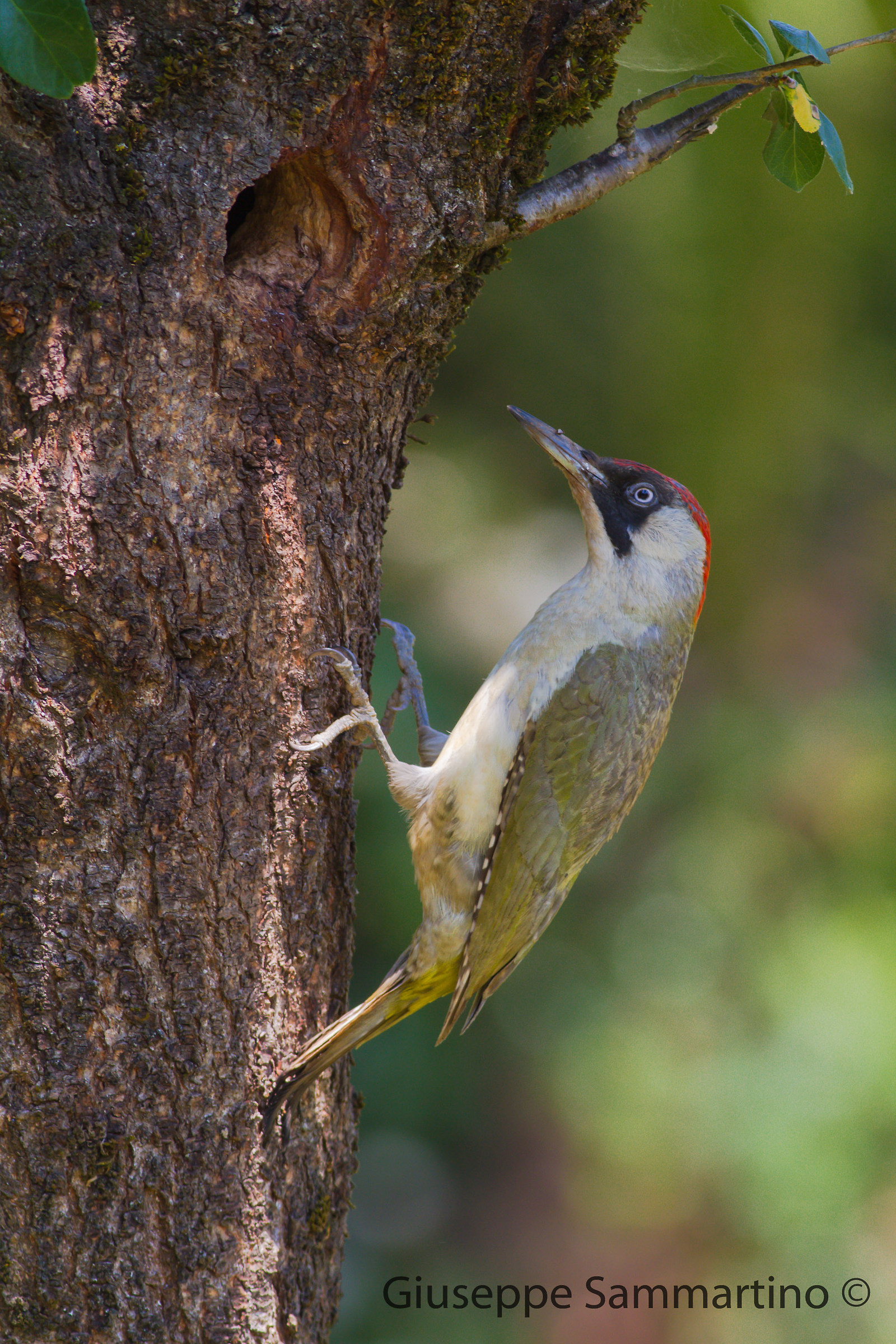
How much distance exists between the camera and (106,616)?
1625 mm

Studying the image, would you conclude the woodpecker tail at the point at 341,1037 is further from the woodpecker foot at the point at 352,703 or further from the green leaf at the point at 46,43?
the green leaf at the point at 46,43

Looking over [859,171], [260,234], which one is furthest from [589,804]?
[859,171]

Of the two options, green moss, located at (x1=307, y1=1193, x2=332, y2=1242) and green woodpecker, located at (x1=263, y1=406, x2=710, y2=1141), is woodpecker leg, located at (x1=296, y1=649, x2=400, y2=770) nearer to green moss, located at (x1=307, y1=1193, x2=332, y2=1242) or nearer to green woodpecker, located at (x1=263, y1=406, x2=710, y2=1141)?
green woodpecker, located at (x1=263, y1=406, x2=710, y2=1141)

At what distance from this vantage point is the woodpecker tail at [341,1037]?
5.98 feet

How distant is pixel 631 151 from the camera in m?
2.11

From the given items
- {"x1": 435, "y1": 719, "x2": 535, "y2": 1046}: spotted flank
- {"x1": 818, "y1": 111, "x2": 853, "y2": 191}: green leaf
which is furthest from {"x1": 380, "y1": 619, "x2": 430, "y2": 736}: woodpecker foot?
{"x1": 818, "y1": 111, "x2": 853, "y2": 191}: green leaf

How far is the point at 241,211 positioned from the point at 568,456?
1.05 metres

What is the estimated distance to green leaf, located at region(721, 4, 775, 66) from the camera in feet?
6.26

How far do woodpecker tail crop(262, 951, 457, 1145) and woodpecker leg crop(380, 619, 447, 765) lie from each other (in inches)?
27.7

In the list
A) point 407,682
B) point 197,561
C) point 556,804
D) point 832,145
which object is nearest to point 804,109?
point 832,145

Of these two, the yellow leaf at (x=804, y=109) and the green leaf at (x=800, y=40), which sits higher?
the green leaf at (x=800, y=40)

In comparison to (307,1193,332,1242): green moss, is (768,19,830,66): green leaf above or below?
above

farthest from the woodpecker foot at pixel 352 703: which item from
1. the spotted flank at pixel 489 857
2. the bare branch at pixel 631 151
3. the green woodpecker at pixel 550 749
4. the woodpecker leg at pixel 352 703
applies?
the bare branch at pixel 631 151

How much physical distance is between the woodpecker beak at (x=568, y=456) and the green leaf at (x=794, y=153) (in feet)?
2.61
